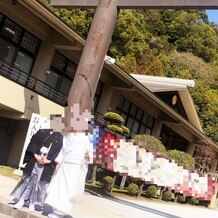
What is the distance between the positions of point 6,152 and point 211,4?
12983mm

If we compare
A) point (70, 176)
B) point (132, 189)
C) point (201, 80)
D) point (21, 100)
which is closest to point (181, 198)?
point (132, 189)

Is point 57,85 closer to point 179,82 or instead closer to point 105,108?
point 105,108

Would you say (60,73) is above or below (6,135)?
above

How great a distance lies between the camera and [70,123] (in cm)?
619

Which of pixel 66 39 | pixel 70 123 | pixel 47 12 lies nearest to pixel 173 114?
pixel 66 39

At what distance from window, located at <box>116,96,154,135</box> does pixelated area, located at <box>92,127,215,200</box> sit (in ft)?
29.2

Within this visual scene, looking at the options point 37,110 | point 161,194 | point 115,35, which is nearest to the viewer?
point 37,110

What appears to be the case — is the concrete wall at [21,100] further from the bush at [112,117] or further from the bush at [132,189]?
the bush at [132,189]

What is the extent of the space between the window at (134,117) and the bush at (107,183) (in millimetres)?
8016

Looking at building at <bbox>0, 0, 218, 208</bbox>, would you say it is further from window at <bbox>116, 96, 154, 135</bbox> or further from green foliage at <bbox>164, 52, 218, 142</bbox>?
green foliage at <bbox>164, 52, 218, 142</bbox>

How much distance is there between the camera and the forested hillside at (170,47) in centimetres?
4703

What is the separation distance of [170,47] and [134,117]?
39.2 m

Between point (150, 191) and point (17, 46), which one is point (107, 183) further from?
→ point (17, 46)

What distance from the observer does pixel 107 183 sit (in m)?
17.0
